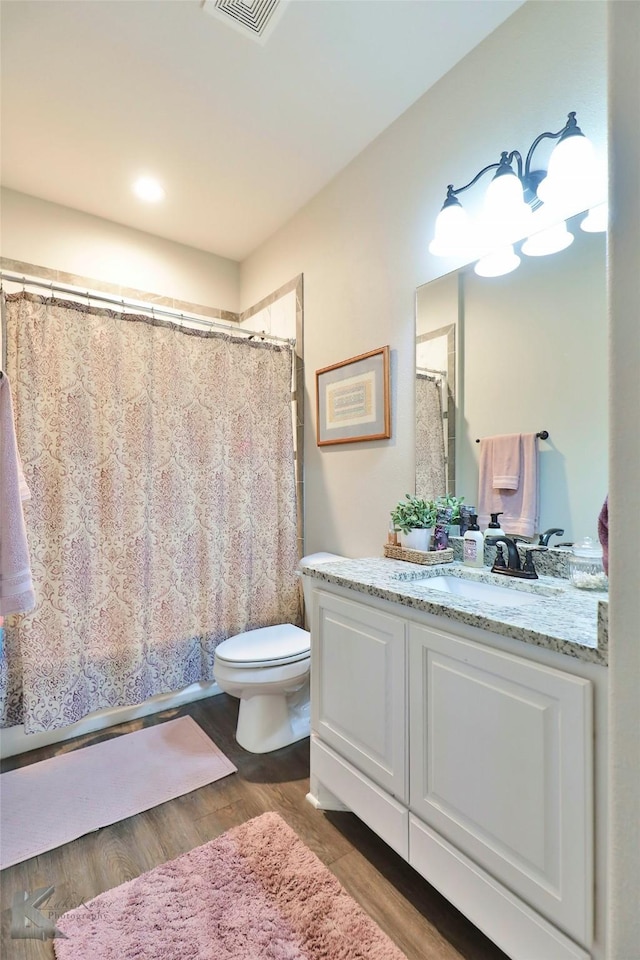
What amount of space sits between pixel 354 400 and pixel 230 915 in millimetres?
1898

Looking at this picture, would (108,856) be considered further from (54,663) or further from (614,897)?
(614,897)

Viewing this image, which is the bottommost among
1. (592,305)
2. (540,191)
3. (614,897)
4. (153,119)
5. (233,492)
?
(614,897)

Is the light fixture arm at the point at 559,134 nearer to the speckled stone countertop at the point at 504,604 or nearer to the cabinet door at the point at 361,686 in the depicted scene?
the speckled stone countertop at the point at 504,604

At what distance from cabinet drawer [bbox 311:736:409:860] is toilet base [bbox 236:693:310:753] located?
0.39 metres

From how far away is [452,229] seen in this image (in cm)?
157

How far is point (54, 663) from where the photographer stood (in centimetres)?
189

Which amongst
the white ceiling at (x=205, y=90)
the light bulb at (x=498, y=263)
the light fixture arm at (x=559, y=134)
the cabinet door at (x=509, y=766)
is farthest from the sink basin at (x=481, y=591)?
the white ceiling at (x=205, y=90)

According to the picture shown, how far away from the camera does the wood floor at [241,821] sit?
1.13 m

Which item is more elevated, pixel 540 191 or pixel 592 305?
pixel 540 191

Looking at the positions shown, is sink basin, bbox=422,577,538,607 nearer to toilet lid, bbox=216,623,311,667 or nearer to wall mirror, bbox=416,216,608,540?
wall mirror, bbox=416,216,608,540

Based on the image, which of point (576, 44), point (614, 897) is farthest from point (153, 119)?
point (614, 897)

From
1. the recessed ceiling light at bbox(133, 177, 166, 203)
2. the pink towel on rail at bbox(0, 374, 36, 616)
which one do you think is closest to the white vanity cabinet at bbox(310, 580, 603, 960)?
the pink towel on rail at bbox(0, 374, 36, 616)

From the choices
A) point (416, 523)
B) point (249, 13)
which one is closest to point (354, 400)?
point (416, 523)

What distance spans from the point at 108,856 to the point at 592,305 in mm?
2283
